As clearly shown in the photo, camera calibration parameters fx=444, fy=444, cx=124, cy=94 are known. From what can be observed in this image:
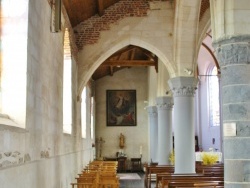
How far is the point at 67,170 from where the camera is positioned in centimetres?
1086

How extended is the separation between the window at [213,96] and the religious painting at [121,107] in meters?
4.16

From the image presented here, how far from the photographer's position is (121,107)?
2459cm

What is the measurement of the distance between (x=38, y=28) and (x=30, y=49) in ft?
2.44

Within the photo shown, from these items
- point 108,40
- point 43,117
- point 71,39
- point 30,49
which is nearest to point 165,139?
point 108,40

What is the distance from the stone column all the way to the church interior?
0.09 feet

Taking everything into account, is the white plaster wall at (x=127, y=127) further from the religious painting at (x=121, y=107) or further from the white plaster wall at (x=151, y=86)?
the white plaster wall at (x=151, y=86)

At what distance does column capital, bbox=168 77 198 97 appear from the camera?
12438 millimetres

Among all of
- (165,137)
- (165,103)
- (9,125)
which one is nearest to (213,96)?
(165,103)

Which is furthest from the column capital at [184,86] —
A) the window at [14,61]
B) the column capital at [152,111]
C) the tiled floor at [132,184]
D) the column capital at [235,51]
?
the column capital at [152,111]

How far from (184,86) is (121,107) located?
12.3m

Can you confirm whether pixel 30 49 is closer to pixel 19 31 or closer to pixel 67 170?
pixel 19 31

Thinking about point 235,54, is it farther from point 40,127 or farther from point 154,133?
point 154,133

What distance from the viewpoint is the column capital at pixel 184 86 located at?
12438mm

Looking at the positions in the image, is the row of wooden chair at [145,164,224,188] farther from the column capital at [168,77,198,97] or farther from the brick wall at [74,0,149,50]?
the brick wall at [74,0,149,50]
